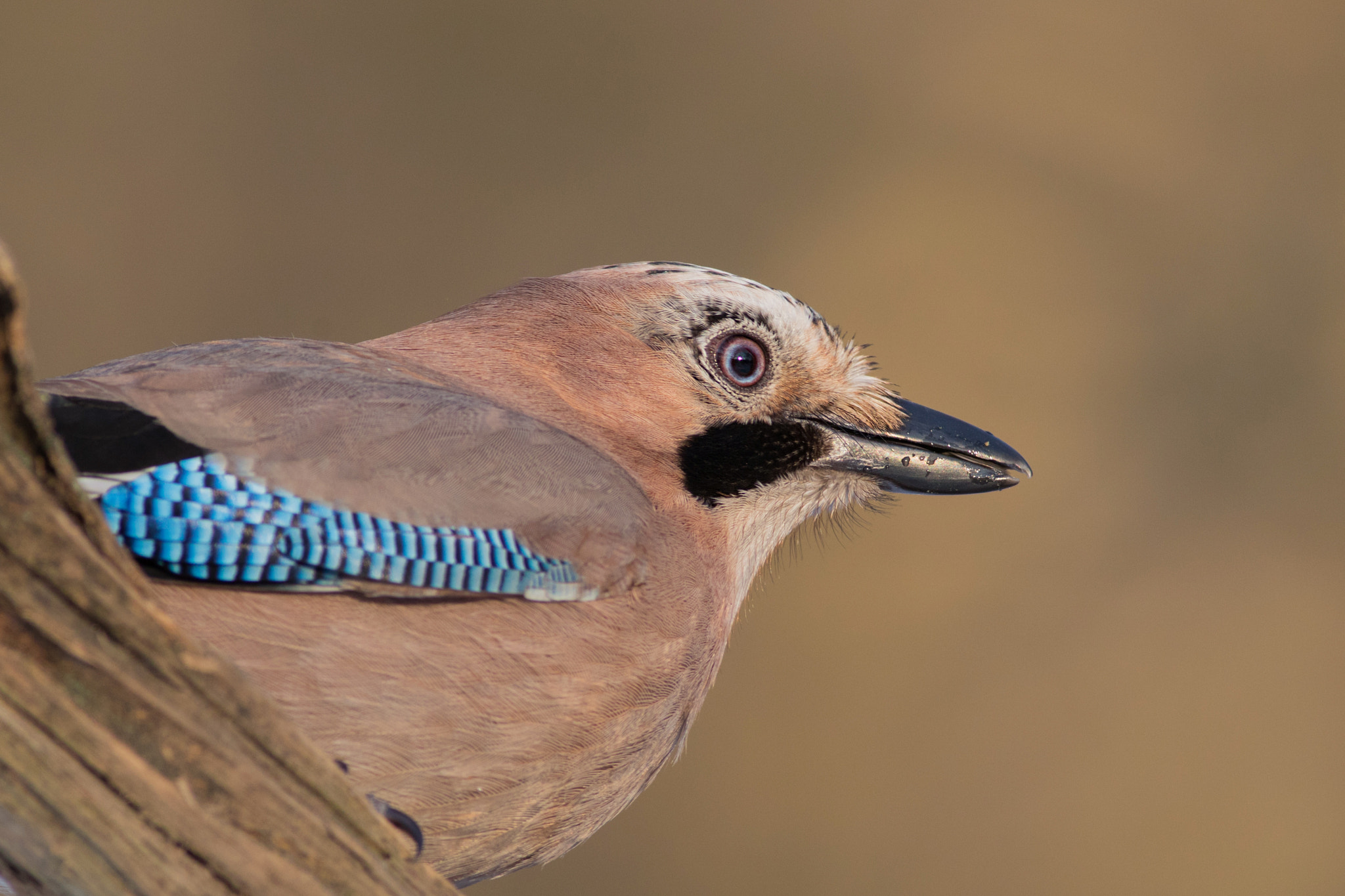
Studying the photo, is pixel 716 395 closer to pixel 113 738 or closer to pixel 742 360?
pixel 742 360

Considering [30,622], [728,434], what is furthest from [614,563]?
[30,622]

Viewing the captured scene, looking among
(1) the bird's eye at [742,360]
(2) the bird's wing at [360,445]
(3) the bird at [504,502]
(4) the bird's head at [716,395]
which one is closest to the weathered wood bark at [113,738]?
(3) the bird at [504,502]

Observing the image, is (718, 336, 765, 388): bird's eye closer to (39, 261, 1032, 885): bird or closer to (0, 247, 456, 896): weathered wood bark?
(39, 261, 1032, 885): bird

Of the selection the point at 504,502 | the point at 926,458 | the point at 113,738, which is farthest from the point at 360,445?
the point at 926,458

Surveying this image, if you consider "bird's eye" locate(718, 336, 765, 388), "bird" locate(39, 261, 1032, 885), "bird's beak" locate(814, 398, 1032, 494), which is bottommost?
"bird" locate(39, 261, 1032, 885)

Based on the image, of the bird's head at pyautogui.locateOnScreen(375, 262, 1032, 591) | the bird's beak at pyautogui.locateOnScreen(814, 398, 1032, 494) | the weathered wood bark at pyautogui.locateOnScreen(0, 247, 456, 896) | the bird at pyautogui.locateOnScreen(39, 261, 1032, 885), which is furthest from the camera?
the bird's beak at pyautogui.locateOnScreen(814, 398, 1032, 494)

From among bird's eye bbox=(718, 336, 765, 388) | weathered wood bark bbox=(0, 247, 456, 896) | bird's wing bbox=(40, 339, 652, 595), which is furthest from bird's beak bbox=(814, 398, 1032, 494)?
weathered wood bark bbox=(0, 247, 456, 896)

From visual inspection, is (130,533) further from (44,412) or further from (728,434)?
(728,434)
